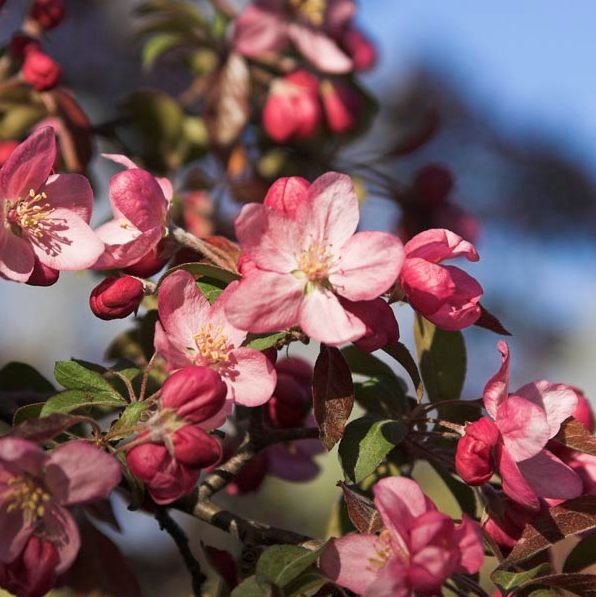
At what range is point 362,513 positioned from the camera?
0.88 metres

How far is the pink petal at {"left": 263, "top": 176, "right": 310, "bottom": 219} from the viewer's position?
35.9 inches

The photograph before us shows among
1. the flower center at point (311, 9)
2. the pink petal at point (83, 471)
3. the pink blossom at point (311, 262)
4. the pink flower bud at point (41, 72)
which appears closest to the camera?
the pink petal at point (83, 471)

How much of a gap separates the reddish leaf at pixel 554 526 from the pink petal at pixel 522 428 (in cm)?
10

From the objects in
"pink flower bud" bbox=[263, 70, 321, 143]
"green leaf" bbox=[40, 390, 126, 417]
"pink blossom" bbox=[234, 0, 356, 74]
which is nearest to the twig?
"green leaf" bbox=[40, 390, 126, 417]

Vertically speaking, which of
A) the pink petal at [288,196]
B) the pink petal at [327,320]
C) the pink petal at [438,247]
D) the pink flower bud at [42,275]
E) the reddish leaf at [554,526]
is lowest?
the reddish leaf at [554,526]

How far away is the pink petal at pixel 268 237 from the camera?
0.86 m

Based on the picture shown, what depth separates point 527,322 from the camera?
4.64 meters

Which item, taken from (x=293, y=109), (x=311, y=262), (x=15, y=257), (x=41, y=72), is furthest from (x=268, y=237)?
(x=293, y=109)

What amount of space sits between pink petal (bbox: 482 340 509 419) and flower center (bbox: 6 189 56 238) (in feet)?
1.56

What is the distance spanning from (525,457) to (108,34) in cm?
337

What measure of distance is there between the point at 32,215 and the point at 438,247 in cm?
Result: 41

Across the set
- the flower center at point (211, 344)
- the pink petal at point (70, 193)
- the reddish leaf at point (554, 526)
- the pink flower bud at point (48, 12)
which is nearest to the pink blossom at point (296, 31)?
the pink flower bud at point (48, 12)

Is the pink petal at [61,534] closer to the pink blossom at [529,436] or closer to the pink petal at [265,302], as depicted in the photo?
the pink petal at [265,302]

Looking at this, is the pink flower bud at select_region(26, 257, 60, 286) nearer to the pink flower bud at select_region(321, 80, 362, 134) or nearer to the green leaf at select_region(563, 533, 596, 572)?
the green leaf at select_region(563, 533, 596, 572)
